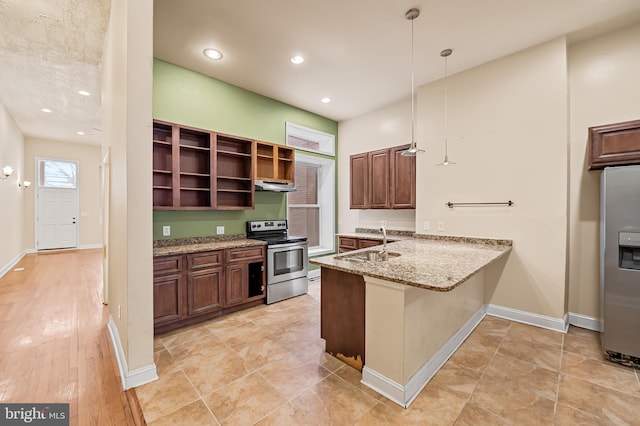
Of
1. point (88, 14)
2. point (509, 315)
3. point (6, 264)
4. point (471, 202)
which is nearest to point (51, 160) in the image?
point (6, 264)

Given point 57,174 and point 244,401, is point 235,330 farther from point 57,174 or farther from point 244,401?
point 57,174

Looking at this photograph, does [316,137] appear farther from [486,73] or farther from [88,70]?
[88,70]

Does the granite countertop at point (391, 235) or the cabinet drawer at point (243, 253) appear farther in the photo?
the granite countertop at point (391, 235)

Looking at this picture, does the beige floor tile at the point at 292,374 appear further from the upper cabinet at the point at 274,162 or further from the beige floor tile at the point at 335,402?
the upper cabinet at the point at 274,162

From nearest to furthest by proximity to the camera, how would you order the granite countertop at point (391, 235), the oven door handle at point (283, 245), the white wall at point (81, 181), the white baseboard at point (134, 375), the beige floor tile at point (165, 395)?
the beige floor tile at point (165, 395), the white baseboard at point (134, 375), the oven door handle at point (283, 245), the granite countertop at point (391, 235), the white wall at point (81, 181)

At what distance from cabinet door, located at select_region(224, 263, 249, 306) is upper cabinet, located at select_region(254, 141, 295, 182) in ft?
4.50

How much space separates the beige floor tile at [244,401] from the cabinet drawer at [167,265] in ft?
4.61

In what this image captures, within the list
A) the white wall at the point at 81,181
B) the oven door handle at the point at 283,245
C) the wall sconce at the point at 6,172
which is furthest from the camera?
the white wall at the point at 81,181

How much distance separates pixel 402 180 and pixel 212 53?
122 inches

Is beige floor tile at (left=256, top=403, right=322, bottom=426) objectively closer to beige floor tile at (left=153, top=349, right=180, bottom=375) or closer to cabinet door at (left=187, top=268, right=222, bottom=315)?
beige floor tile at (left=153, top=349, right=180, bottom=375)

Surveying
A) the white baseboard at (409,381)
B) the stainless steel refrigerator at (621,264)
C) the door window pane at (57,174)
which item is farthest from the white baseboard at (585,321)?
the door window pane at (57,174)

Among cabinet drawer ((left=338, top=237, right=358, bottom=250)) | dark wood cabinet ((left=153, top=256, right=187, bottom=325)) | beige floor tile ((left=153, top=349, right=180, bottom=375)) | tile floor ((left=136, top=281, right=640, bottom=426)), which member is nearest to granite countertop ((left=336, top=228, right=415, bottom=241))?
cabinet drawer ((left=338, top=237, right=358, bottom=250))

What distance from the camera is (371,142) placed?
4.95 m

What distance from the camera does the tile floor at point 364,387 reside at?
66.9 inches
